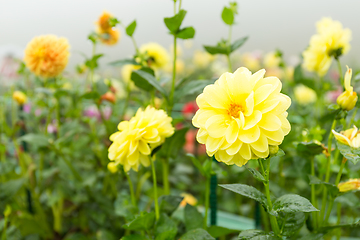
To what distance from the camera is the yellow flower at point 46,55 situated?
0.73 meters

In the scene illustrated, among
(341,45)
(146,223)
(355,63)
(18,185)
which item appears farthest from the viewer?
(355,63)

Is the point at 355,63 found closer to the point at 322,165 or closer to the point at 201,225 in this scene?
the point at 322,165

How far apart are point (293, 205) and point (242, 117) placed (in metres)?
0.12

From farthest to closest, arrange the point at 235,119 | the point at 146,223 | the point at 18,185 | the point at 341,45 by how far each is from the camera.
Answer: the point at 18,185, the point at 341,45, the point at 146,223, the point at 235,119

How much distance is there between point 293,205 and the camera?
1.05ft

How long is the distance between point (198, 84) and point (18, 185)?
58 cm

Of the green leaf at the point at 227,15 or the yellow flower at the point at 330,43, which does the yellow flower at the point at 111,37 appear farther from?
the yellow flower at the point at 330,43

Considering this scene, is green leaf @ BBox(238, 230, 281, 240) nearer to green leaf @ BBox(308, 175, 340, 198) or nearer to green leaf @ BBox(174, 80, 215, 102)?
green leaf @ BBox(308, 175, 340, 198)

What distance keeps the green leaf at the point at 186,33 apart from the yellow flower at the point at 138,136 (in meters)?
0.17

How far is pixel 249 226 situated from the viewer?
83cm

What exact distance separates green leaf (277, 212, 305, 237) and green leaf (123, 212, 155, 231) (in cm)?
19

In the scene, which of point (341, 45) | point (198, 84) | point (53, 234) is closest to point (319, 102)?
point (341, 45)

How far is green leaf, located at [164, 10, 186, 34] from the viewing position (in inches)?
18.7

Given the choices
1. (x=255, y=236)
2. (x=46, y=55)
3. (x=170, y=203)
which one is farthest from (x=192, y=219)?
(x=46, y=55)
